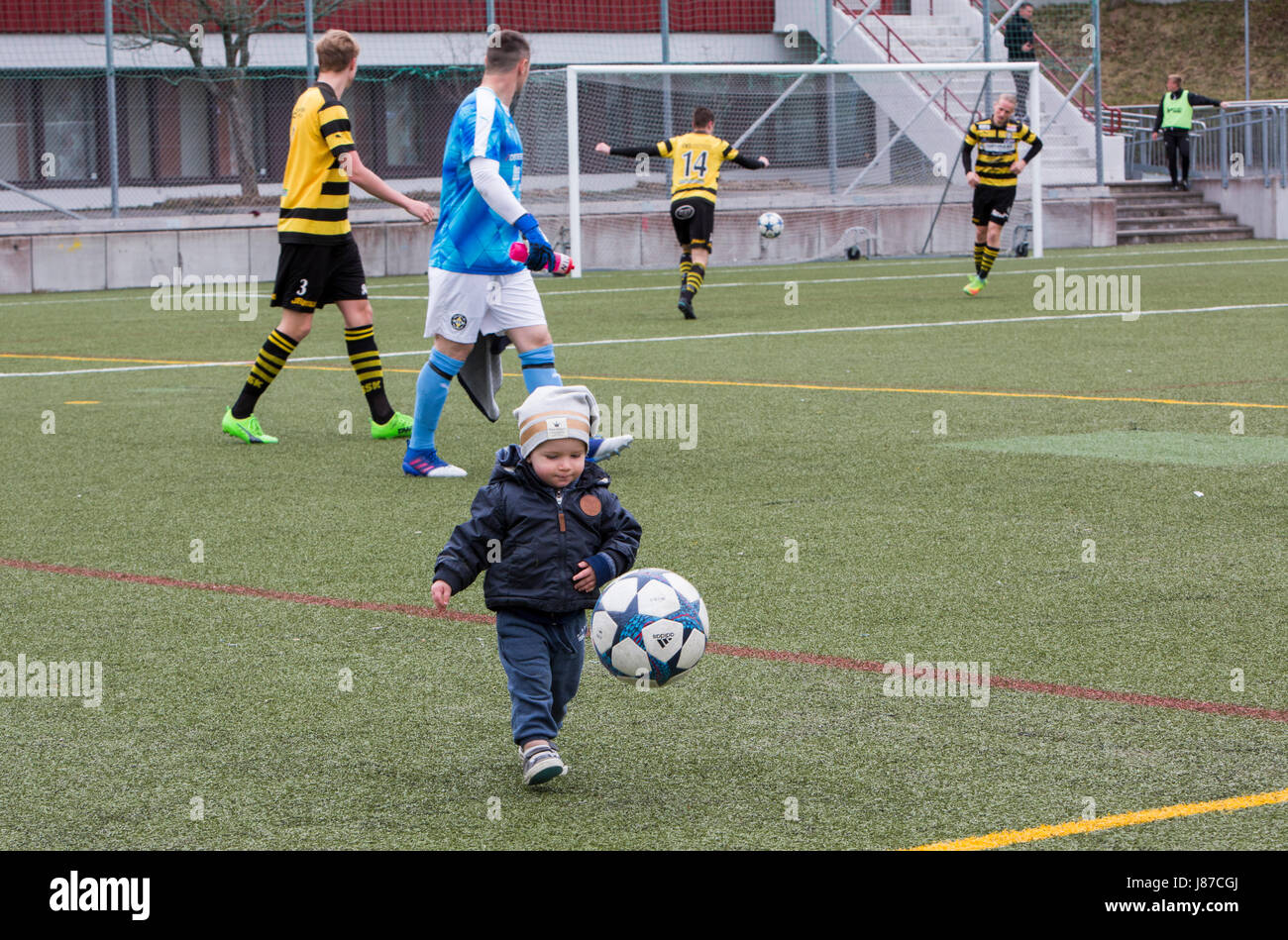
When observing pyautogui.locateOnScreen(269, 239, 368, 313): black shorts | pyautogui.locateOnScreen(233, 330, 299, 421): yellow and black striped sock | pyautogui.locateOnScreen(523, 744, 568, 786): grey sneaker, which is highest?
pyautogui.locateOnScreen(269, 239, 368, 313): black shorts

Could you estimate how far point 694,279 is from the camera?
732 inches

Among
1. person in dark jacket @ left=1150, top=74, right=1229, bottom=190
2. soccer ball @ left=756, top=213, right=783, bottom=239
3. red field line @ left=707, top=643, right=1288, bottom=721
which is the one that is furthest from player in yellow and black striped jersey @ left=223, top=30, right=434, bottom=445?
person in dark jacket @ left=1150, top=74, right=1229, bottom=190

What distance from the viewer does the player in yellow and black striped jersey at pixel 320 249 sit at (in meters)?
9.95

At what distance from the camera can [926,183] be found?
104 ft

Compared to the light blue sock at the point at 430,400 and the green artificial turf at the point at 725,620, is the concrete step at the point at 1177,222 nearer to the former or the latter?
the green artificial turf at the point at 725,620

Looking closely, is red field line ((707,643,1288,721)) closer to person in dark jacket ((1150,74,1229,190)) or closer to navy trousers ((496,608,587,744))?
navy trousers ((496,608,587,744))

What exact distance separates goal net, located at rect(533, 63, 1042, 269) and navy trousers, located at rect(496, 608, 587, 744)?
2431 centimetres

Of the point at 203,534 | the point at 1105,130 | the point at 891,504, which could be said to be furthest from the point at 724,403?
the point at 1105,130

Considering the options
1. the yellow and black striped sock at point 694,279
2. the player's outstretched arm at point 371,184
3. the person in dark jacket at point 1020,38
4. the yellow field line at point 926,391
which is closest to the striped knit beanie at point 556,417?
the player's outstretched arm at point 371,184

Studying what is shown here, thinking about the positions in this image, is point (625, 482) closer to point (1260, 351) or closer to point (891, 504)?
point (891, 504)

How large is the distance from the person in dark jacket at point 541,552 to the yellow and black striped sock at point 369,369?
19.6 ft

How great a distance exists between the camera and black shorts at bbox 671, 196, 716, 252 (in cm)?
1973

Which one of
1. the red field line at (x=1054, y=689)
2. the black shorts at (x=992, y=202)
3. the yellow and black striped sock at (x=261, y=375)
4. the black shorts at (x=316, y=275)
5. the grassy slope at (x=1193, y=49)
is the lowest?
the red field line at (x=1054, y=689)

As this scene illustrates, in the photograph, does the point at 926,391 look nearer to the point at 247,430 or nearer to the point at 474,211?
the point at 474,211
